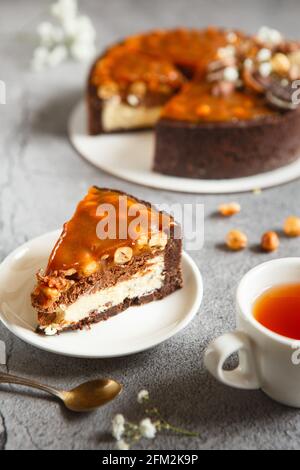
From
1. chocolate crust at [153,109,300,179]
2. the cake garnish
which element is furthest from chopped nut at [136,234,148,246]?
the cake garnish

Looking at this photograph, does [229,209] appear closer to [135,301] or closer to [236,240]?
[236,240]

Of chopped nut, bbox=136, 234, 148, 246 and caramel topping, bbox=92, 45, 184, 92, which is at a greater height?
chopped nut, bbox=136, 234, 148, 246

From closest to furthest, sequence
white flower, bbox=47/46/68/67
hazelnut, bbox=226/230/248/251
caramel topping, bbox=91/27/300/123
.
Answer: hazelnut, bbox=226/230/248/251 < caramel topping, bbox=91/27/300/123 < white flower, bbox=47/46/68/67

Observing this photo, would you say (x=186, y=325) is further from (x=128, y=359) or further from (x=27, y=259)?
(x=27, y=259)

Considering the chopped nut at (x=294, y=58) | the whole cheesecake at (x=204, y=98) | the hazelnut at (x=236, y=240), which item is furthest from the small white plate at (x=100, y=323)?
the chopped nut at (x=294, y=58)

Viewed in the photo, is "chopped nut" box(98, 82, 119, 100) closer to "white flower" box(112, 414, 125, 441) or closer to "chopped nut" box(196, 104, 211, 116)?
"chopped nut" box(196, 104, 211, 116)

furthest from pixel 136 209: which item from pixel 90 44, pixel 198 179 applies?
pixel 90 44
